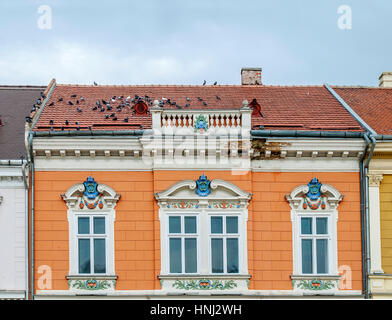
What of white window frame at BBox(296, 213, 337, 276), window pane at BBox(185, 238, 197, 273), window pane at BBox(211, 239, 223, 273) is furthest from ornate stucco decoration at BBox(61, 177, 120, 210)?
white window frame at BBox(296, 213, 337, 276)

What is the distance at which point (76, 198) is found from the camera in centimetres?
1745

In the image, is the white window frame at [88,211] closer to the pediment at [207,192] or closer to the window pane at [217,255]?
the pediment at [207,192]

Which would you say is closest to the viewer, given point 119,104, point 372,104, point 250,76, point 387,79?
point 119,104

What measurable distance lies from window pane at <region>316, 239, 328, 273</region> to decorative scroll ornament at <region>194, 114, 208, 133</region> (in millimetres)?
3474

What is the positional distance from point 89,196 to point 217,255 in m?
3.03

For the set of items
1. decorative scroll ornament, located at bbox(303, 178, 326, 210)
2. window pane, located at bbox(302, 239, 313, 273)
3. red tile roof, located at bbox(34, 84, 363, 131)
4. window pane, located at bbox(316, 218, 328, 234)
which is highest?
red tile roof, located at bbox(34, 84, 363, 131)

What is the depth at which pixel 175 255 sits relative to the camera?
17422 mm

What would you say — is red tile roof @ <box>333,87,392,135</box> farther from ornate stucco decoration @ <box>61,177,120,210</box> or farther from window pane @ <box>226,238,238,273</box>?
ornate stucco decoration @ <box>61,177,120,210</box>

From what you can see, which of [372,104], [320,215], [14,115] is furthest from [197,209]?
[372,104]

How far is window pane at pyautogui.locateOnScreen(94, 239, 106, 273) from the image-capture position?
17359 mm

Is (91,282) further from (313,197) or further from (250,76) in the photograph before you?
(250,76)

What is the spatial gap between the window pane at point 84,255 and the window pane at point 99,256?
0.15m
